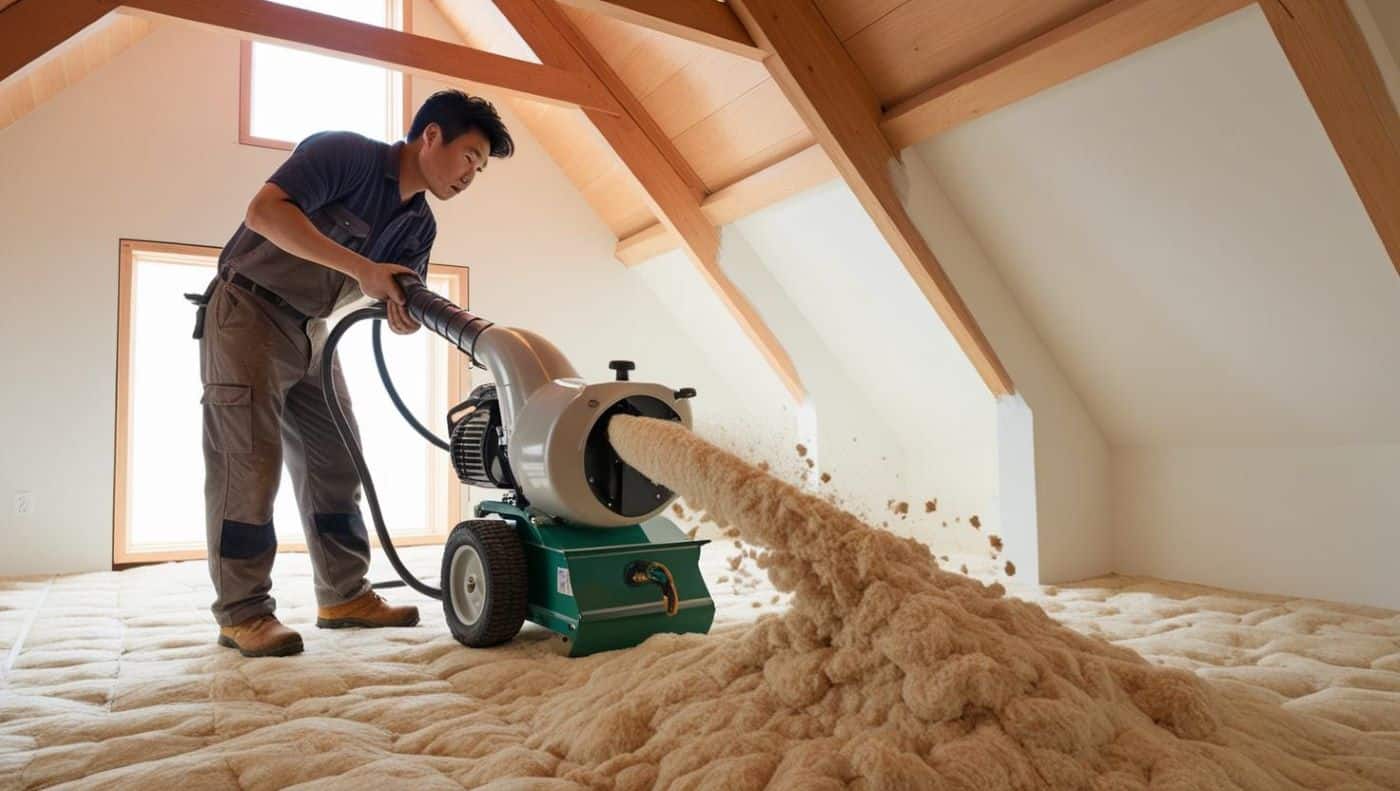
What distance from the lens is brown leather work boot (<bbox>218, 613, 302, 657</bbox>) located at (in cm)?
196

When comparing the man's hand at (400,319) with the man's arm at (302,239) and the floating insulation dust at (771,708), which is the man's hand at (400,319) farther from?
the floating insulation dust at (771,708)

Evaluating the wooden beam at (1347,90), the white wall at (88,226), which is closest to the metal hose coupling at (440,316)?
the wooden beam at (1347,90)

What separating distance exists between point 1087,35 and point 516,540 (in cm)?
181

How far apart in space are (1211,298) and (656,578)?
5.92 feet

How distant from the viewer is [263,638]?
197 centimetres

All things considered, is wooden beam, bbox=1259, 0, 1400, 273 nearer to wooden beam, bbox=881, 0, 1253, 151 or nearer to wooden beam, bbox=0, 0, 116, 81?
wooden beam, bbox=881, 0, 1253, 151

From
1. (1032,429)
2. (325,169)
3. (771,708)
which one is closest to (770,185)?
(1032,429)

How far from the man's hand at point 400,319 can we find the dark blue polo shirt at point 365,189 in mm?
282

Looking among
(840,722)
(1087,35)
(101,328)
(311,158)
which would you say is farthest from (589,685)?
(101,328)

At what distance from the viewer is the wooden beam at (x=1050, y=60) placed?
1.99 metres

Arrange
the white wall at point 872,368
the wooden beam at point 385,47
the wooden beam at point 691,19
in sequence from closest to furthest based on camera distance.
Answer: the wooden beam at point 691,19
the wooden beam at point 385,47
the white wall at point 872,368

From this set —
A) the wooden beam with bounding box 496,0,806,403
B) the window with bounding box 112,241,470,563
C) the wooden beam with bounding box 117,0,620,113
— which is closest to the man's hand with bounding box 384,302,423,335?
the wooden beam with bounding box 117,0,620,113

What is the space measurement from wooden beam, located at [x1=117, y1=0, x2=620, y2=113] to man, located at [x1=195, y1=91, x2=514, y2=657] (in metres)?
1.14

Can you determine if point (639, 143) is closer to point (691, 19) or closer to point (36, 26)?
point (691, 19)
